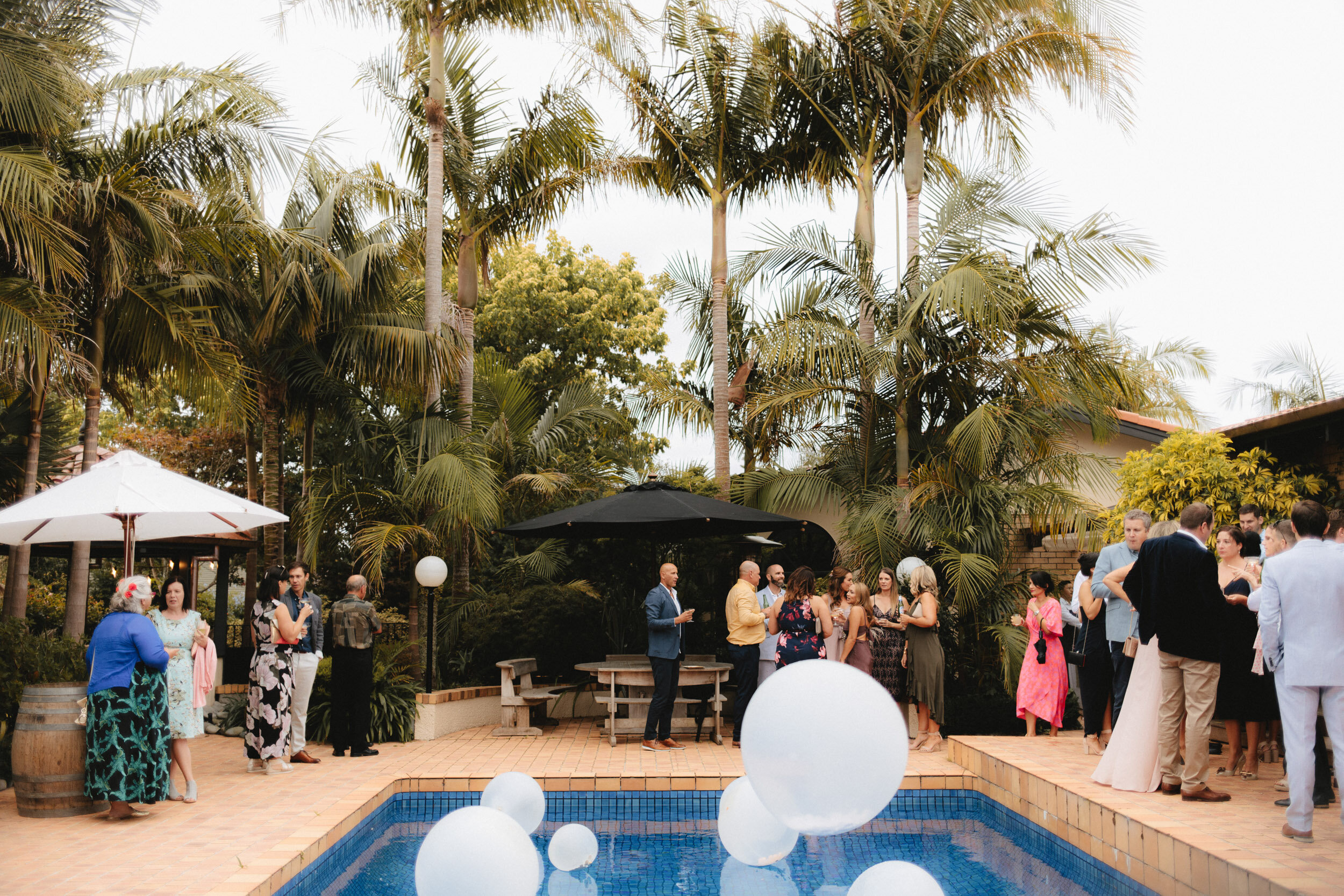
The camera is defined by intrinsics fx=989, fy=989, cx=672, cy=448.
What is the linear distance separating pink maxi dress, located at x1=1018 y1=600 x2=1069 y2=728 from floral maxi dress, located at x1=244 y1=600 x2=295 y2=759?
244 inches

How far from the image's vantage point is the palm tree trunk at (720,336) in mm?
13102

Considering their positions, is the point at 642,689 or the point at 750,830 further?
the point at 642,689

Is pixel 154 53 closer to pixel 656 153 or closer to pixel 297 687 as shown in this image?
pixel 656 153

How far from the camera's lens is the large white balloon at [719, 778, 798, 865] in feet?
16.6

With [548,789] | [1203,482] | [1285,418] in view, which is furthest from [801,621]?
[1285,418]

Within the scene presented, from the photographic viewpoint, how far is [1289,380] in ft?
121

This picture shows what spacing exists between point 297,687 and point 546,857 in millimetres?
3141

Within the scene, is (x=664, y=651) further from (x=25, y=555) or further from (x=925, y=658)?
(x=25, y=555)

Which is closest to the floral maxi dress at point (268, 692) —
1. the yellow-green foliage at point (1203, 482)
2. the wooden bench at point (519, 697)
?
the wooden bench at point (519, 697)

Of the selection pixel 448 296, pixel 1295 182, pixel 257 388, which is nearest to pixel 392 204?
pixel 448 296

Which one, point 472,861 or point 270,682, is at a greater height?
point 270,682

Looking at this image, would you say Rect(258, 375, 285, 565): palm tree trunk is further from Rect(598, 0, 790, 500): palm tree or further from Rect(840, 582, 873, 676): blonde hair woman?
Rect(840, 582, 873, 676): blonde hair woman

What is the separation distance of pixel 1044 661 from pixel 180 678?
6.84 meters

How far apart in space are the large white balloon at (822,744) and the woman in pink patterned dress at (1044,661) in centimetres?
517
